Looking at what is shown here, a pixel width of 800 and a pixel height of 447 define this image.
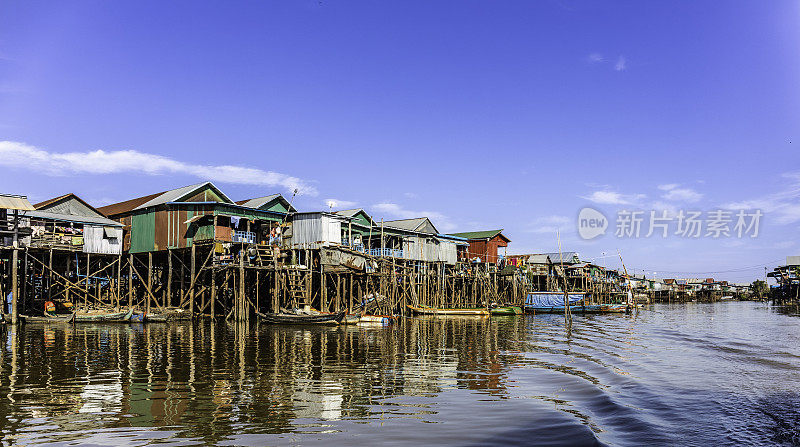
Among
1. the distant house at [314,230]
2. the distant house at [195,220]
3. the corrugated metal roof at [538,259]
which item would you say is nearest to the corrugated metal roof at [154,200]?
the distant house at [195,220]

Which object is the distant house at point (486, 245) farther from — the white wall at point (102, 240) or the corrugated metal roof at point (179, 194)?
the white wall at point (102, 240)

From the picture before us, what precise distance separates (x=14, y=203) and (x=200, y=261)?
42.3ft

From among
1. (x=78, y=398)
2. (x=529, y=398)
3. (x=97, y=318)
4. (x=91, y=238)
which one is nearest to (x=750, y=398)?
(x=529, y=398)

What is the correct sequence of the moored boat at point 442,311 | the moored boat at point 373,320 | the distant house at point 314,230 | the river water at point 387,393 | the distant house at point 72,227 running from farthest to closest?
the moored boat at point 442,311, the distant house at point 314,230, the distant house at point 72,227, the moored boat at point 373,320, the river water at point 387,393

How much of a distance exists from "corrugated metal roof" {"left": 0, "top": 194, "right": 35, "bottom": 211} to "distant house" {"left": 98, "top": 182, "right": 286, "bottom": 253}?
8.95m

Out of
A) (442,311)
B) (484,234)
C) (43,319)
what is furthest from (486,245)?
(43,319)

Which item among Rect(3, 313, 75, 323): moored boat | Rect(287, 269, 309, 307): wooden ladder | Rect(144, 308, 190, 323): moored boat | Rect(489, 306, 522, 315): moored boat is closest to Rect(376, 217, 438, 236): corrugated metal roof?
Rect(489, 306, 522, 315): moored boat

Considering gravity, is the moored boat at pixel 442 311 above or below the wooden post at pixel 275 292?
below

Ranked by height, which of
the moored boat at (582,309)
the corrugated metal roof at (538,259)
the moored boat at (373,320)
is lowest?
the moored boat at (582,309)

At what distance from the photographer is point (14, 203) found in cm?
3409

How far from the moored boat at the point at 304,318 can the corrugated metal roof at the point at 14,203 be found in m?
16.0

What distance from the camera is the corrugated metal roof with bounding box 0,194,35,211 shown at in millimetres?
33444

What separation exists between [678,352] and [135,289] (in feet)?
137

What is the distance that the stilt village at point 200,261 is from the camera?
123 ft
